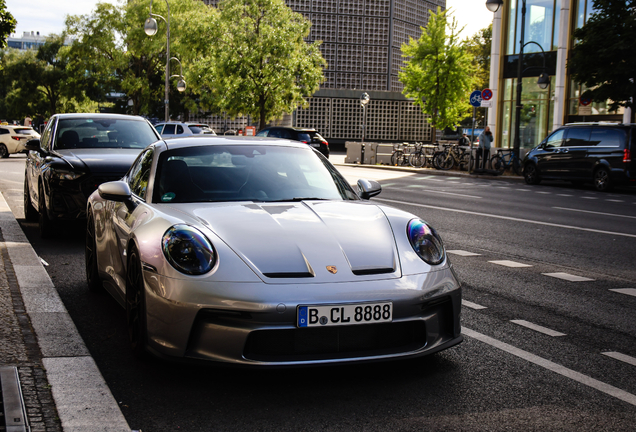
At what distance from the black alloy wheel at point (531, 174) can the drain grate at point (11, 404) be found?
20.7 m

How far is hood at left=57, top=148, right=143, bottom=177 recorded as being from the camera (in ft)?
28.1

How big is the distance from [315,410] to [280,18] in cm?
4197

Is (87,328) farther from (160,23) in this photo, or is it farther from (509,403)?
(160,23)

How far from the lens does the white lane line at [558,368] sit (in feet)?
12.0

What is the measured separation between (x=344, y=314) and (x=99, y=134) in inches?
287

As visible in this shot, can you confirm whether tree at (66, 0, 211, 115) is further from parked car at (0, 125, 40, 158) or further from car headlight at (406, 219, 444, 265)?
car headlight at (406, 219, 444, 265)

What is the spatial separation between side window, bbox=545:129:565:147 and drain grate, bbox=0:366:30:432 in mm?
20137

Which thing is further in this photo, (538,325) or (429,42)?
(429,42)

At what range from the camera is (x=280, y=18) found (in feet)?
142

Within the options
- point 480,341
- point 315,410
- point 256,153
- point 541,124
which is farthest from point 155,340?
point 541,124

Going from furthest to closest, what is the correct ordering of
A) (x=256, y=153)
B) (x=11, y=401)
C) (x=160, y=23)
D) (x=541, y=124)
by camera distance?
(x=160, y=23) < (x=541, y=124) < (x=256, y=153) < (x=11, y=401)

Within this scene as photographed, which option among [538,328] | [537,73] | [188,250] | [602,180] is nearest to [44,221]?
[188,250]

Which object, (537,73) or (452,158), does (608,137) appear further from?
(537,73)

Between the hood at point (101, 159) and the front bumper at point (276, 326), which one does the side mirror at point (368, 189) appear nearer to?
the front bumper at point (276, 326)
